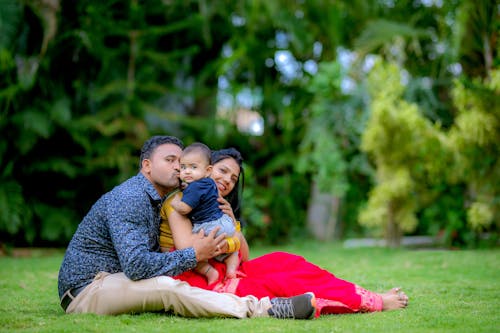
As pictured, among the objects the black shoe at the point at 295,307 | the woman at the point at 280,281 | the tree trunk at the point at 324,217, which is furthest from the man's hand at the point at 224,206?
the tree trunk at the point at 324,217

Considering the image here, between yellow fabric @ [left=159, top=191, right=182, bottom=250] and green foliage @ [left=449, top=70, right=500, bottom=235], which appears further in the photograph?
green foliage @ [left=449, top=70, right=500, bottom=235]

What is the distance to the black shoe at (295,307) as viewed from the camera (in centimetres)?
376

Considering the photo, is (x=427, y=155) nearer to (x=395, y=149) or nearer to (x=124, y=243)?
(x=395, y=149)

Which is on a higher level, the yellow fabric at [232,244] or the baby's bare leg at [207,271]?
the yellow fabric at [232,244]

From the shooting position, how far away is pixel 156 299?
3.78m

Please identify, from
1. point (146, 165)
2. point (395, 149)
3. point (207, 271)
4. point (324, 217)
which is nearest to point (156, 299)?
point (207, 271)

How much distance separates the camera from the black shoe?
376 cm

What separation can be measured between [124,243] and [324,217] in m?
8.27

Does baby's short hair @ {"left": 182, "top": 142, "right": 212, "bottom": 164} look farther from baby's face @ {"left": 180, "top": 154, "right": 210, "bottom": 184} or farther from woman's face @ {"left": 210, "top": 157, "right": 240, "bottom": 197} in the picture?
woman's face @ {"left": 210, "top": 157, "right": 240, "bottom": 197}

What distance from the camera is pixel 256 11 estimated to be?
10.8m

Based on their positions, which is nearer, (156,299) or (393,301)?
(156,299)

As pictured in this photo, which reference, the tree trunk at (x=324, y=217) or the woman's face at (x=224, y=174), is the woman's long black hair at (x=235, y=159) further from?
the tree trunk at (x=324, y=217)

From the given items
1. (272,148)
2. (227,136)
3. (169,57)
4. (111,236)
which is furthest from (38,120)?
(111,236)

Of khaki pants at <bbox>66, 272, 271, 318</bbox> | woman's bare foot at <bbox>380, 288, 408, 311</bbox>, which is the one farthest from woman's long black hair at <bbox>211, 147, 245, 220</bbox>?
woman's bare foot at <bbox>380, 288, 408, 311</bbox>
